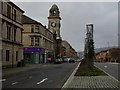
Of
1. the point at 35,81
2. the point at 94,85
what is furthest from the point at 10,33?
the point at 94,85

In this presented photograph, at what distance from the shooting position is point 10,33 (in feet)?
157

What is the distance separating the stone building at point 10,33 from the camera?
1713 inches

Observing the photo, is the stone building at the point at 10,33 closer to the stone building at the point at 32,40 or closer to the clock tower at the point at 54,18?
the stone building at the point at 32,40

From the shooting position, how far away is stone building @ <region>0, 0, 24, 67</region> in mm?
43500

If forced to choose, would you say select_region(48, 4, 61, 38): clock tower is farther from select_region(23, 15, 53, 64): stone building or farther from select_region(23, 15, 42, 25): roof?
select_region(23, 15, 53, 64): stone building

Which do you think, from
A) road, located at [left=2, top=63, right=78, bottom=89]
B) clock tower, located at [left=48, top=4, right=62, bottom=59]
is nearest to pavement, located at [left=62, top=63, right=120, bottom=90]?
road, located at [left=2, top=63, right=78, bottom=89]

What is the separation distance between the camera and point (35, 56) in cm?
7681

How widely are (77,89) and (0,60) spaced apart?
2867 cm

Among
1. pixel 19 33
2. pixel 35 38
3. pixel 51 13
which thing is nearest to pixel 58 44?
pixel 51 13

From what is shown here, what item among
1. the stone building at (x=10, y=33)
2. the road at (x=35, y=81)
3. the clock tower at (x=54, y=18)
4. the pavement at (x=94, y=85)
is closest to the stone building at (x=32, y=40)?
the stone building at (x=10, y=33)

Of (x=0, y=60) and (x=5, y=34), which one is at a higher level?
(x=5, y=34)

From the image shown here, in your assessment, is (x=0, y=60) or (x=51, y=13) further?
(x=51, y=13)

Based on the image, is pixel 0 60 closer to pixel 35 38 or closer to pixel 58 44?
pixel 35 38

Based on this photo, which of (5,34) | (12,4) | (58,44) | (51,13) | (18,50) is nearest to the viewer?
(5,34)
